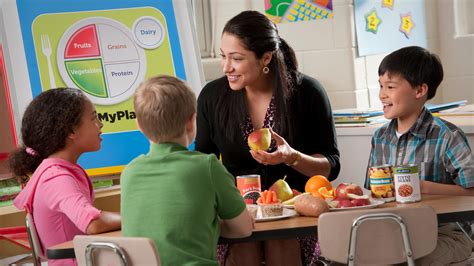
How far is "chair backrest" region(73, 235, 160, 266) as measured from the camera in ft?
6.23

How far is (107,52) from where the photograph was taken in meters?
3.54

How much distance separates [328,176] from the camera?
284cm

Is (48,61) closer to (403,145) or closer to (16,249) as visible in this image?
(16,249)

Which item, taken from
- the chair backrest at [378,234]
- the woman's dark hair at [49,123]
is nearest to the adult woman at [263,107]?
the woman's dark hair at [49,123]

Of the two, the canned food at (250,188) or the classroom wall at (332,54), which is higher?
the classroom wall at (332,54)

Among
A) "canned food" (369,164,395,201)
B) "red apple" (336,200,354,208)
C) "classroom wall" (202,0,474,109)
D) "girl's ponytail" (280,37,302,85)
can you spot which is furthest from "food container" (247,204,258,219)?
"classroom wall" (202,0,474,109)

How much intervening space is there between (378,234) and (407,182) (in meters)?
0.23

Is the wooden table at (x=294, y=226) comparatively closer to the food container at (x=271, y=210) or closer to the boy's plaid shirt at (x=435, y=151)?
the food container at (x=271, y=210)

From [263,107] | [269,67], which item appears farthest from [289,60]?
[263,107]

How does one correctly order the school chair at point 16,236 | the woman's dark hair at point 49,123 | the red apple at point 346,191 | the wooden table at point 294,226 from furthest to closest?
the school chair at point 16,236, the woman's dark hair at point 49,123, the red apple at point 346,191, the wooden table at point 294,226

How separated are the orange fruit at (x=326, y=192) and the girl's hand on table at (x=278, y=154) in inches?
8.0

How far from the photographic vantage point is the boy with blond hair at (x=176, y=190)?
198 cm

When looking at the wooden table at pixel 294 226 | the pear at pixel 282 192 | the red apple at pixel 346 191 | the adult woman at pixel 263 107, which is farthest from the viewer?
the adult woman at pixel 263 107

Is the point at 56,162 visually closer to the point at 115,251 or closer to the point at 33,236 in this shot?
the point at 33,236
